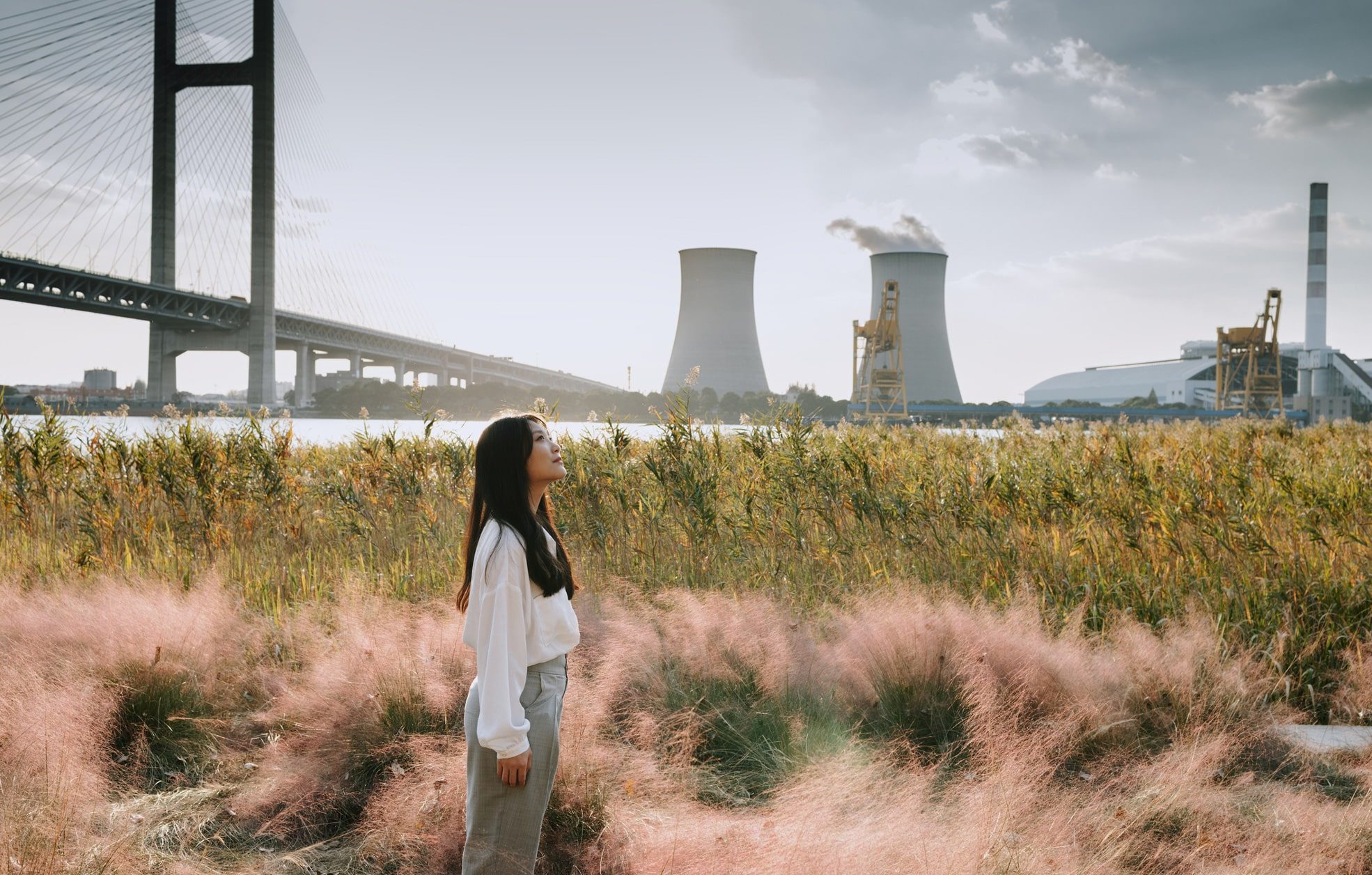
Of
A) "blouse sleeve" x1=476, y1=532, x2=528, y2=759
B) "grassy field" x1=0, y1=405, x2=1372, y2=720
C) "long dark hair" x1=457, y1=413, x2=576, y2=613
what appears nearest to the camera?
"blouse sleeve" x1=476, y1=532, x2=528, y2=759

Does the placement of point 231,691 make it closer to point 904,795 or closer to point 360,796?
point 360,796

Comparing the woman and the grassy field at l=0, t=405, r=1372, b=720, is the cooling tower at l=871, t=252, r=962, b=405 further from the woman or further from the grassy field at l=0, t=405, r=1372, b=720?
the woman

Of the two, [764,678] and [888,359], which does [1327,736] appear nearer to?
[764,678]

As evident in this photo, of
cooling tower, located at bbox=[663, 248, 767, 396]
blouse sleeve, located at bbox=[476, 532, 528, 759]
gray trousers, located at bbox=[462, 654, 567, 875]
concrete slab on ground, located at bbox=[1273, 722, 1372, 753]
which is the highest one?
cooling tower, located at bbox=[663, 248, 767, 396]

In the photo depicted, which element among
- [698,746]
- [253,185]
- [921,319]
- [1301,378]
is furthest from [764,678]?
[1301,378]

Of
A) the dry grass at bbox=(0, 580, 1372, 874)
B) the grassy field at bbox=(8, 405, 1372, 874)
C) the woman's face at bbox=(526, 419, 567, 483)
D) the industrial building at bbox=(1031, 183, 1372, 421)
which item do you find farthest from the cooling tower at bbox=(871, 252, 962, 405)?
the woman's face at bbox=(526, 419, 567, 483)

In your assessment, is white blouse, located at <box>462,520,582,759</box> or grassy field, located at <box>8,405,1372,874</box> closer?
white blouse, located at <box>462,520,582,759</box>
